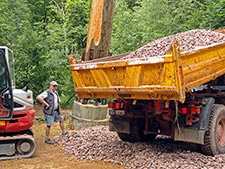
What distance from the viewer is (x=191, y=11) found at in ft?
47.4

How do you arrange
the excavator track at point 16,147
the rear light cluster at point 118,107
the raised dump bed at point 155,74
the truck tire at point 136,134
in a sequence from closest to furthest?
the raised dump bed at point 155,74, the rear light cluster at point 118,107, the excavator track at point 16,147, the truck tire at point 136,134

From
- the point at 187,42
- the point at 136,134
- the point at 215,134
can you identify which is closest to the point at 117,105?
the point at 136,134

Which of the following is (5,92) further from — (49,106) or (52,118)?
(52,118)

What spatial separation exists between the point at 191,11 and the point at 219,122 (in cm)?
861

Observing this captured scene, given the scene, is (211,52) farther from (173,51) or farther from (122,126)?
(122,126)

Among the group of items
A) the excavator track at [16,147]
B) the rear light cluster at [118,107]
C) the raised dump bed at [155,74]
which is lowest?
the excavator track at [16,147]

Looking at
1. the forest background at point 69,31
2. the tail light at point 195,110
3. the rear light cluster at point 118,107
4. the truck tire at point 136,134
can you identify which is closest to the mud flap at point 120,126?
the truck tire at point 136,134

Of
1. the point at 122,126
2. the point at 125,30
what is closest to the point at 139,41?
the point at 125,30

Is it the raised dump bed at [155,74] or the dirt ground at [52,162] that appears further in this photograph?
the dirt ground at [52,162]

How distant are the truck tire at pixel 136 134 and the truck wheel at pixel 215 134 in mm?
1653

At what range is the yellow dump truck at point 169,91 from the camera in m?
5.53

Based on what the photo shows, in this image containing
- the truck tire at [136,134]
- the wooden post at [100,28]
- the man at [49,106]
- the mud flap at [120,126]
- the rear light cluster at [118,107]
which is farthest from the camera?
the man at [49,106]

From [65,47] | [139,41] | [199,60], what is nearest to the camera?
[199,60]

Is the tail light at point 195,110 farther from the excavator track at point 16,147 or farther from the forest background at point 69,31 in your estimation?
the forest background at point 69,31
